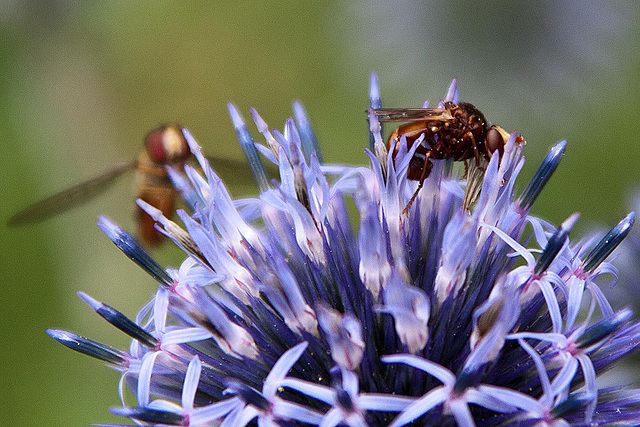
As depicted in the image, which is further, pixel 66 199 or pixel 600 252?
pixel 66 199

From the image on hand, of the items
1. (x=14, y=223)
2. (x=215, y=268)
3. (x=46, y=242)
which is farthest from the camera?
(x=46, y=242)

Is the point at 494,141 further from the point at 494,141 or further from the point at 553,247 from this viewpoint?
the point at 553,247

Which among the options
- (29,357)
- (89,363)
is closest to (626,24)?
(89,363)

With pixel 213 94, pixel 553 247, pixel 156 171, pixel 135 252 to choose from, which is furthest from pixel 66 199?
pixel 213 94

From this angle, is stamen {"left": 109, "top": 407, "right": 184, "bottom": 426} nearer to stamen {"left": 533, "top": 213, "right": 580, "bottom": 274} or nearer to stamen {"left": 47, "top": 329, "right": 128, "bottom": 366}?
stamen {"left": 47, "top": 329, "right": 128, "bottom": 366}

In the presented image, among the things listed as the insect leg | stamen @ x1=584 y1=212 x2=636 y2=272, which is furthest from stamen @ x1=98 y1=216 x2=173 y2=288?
stamen @ x1=584 y1=212 x2=636 y2=272

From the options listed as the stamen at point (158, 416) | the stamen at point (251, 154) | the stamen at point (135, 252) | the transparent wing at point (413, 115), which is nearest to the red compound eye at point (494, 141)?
the transparent wing at point (413, 115)

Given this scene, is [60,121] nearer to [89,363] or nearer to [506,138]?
[89,363]

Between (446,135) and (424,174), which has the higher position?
(446,135)
